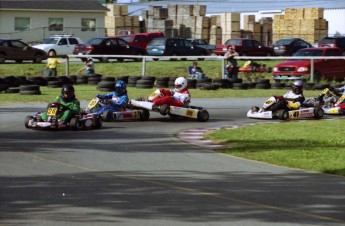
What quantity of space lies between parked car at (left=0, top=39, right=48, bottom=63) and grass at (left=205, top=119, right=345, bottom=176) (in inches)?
912

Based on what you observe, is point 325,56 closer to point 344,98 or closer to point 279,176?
point 344,98

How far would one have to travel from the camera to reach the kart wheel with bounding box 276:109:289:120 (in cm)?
2008

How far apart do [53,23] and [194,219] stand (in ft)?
163

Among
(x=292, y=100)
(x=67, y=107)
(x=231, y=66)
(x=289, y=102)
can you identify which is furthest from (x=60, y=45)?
(x=67, y=107)

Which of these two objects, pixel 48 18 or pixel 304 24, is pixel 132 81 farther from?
pixel 48 18

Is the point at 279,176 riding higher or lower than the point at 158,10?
lower

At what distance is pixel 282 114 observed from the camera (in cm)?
2009

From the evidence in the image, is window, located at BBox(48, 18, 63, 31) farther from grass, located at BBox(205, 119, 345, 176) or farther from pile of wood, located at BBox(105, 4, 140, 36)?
grass, located at BBox(205, 119, 345, 176)

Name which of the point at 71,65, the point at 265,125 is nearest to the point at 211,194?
the point at 265,125

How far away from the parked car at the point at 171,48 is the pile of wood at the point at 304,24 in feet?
42.0

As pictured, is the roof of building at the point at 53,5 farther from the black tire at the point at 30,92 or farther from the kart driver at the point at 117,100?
the kart driver at the point at 117,100

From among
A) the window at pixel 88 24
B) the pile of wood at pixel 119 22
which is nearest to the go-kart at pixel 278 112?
the pile of wood at pixel 119 22

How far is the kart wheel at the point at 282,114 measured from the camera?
A: 2008cm

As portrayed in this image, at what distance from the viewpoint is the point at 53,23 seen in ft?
186
